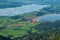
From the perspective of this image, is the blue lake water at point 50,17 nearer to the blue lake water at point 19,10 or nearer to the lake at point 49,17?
the lake at point 49,17

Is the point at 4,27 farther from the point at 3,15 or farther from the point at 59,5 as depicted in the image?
the point at 59,5

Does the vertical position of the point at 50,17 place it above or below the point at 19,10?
below

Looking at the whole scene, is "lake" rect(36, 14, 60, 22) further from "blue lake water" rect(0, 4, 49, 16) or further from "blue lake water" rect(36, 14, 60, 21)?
"blue lake water" rect(0, 4, 49, 16)

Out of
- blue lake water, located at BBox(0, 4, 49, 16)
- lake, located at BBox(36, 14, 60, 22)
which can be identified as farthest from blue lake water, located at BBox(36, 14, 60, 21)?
blue lake water, located at BBox(0, 4, 49, 16)

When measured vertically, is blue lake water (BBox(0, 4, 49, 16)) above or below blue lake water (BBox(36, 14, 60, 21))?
above

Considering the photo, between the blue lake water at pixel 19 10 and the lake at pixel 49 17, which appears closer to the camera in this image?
the lake at pixel 49 17

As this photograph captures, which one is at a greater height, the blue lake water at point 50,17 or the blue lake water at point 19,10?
the blue lake water at point 19,10

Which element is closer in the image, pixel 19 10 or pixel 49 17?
pixel 49 17

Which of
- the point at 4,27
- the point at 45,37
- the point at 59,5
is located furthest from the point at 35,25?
the point at 59,5

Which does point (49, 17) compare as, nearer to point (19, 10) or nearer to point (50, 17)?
point (50, 17)

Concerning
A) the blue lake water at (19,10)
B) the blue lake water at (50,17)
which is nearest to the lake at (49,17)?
the blue lake water at (50,17)

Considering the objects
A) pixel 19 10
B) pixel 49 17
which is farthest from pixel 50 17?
pixel 19 10
